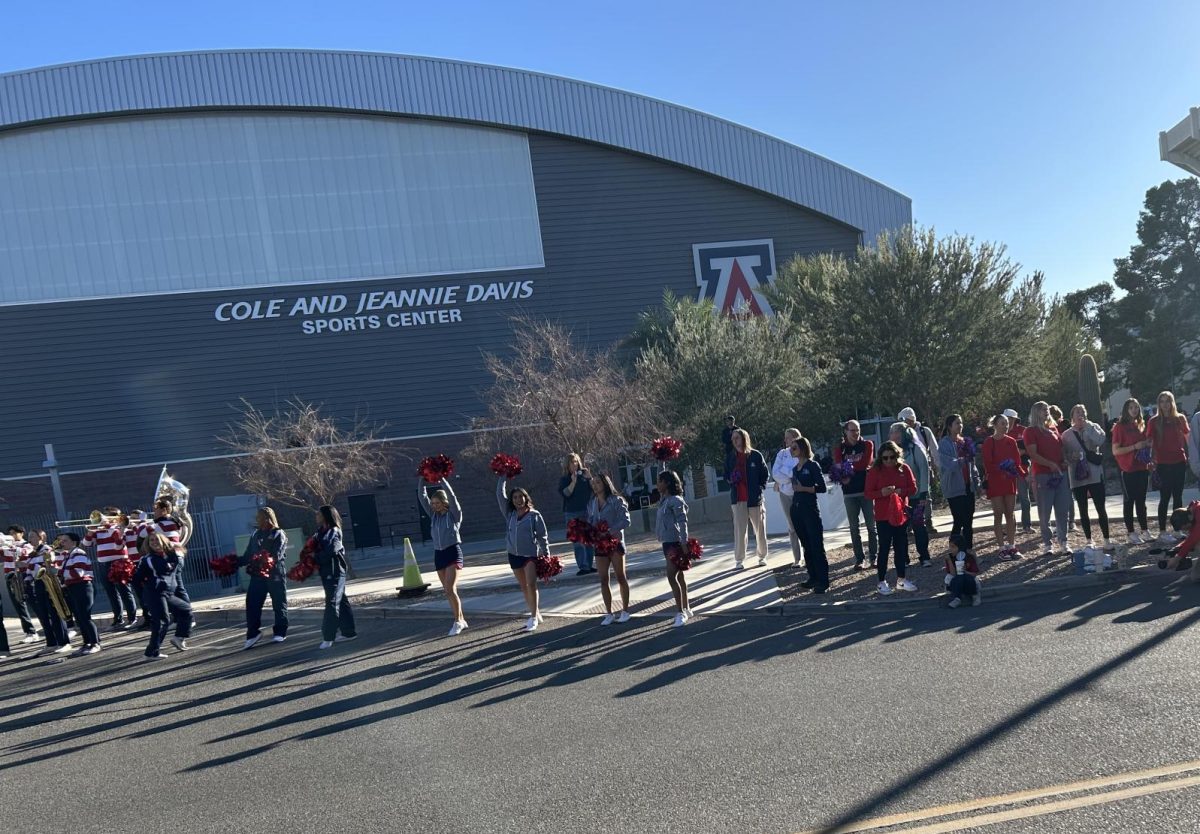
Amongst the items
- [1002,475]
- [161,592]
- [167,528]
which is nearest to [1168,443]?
[1002,475]

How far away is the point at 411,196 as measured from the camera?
3303 cm

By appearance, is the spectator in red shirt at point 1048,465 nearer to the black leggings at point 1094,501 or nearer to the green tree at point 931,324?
the black leggings at point 1094,501

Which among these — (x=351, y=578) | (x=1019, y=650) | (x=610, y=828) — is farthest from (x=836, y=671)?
(x=351, y=578)

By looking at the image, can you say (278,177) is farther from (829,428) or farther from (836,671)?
(836,671)

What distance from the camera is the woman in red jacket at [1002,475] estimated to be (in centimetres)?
1148

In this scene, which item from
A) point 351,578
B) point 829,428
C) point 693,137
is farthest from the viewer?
point 693,137

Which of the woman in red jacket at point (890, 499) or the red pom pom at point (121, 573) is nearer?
the woman in red jacket at point (890, 499)

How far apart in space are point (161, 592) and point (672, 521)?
19.9ft

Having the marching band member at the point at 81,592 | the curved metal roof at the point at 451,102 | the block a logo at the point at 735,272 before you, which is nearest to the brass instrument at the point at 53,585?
the marching band member at the point at 81,592

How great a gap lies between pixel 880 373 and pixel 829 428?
3.45 m

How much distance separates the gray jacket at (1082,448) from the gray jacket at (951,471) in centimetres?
108

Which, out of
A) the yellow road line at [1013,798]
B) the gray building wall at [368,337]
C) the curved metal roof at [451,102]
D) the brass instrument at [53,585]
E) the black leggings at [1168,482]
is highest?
the curved metal roof at [451,102]

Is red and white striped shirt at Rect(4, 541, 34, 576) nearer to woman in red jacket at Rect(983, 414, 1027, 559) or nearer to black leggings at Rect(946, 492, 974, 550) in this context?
black leggings at Rect(946, 492, 974, 550)

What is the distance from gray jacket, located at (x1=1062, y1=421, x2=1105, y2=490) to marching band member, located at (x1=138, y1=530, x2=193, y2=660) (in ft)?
33.7
